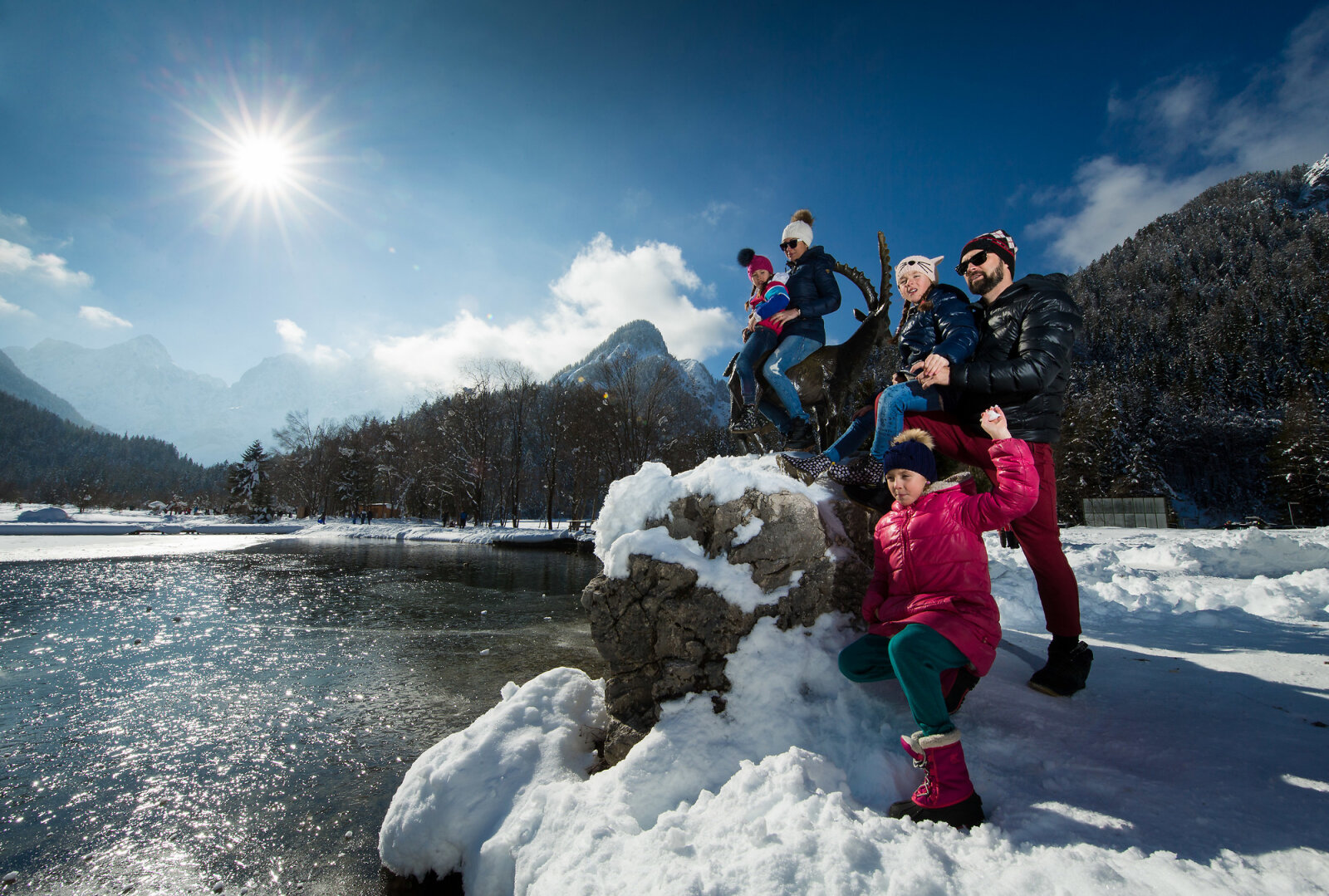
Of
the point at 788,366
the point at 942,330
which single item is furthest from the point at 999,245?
the point at 788,366

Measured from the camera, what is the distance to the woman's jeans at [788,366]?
16.4 feet

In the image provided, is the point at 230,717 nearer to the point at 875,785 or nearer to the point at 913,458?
the point at 875,785

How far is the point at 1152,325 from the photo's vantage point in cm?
7238

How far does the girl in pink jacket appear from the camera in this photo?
2014 mm

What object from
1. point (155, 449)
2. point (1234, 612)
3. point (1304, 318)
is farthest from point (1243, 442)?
point (155, 449)

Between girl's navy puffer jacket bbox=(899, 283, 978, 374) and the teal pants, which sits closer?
the teal pants

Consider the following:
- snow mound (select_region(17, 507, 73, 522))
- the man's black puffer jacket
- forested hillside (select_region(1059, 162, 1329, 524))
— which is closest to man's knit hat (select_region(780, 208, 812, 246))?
the man's black puffer jacket

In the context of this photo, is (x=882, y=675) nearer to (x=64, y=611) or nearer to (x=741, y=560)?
(x=741, y=560)

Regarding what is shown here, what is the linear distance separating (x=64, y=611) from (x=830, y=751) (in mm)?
14872

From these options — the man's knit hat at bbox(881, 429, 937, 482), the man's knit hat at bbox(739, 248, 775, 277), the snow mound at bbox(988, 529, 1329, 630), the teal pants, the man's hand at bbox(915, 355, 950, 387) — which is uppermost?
the man's knit hat at bbox(739, 248, 775, 277)

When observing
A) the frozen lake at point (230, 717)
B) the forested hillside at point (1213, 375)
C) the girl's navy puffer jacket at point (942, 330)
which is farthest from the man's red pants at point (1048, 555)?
the forested hillside at point (1213, 375)

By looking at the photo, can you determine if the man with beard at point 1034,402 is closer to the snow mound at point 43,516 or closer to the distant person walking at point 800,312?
the distant person walking at point 800,312

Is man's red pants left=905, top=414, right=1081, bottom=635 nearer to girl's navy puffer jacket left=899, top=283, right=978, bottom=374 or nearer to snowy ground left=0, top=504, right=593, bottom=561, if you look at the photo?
girl's navy puffer jacket left=899, top=283, right=978, bottom=374

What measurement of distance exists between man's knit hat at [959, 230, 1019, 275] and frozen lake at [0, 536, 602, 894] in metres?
5.50
